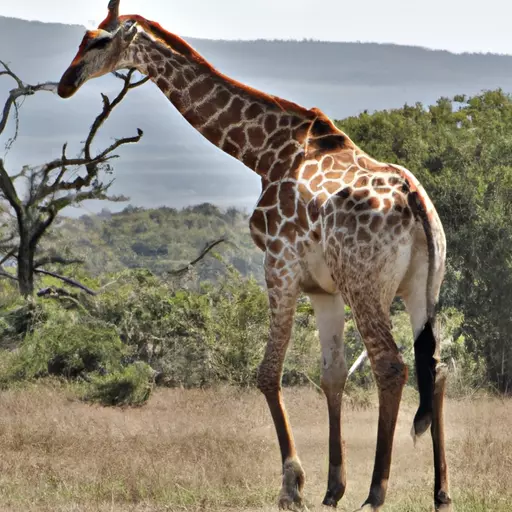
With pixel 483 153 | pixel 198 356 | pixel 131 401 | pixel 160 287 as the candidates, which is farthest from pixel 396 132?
A: pixel 131 401

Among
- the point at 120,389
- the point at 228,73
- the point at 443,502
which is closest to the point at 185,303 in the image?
the point at 120,389

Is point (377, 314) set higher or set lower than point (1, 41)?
lower

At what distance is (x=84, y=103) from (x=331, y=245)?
79.4 ft

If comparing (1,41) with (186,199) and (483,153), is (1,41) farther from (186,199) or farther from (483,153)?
(483,153)

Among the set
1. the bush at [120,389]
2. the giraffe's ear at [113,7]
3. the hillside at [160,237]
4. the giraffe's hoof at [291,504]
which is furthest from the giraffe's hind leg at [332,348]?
the hillside at [160,237]

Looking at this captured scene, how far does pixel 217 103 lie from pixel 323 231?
1645 mm

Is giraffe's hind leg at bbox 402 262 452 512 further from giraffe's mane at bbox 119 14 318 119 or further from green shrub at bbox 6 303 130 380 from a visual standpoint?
green shrub at bbox 6 303 130 380

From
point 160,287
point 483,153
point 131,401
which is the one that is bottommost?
point 131,401

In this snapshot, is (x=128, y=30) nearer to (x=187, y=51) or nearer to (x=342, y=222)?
(x=187, y=51)

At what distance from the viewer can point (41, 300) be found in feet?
53.5

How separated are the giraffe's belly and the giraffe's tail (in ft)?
2.49

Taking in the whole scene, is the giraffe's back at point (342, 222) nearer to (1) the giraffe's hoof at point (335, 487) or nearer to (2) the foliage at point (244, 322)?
(1) the giraffe's hoof at point (335, 487)

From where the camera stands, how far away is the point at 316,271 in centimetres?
739

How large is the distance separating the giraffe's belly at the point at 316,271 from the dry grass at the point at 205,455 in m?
1.62
